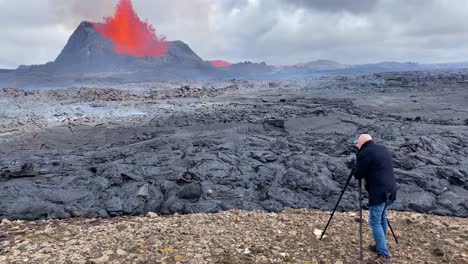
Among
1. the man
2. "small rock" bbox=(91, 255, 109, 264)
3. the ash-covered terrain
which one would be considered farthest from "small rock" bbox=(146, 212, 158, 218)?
the man

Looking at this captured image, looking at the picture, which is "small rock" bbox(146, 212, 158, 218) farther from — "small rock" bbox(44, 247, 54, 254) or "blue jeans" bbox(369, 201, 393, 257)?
"blue jeans" bbox(369, 201, 393, 257)

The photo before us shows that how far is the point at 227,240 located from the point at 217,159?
14.5ft

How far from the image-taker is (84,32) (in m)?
106

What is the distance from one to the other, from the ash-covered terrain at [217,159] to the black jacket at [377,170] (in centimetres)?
310

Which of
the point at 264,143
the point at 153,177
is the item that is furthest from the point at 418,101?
the point at 153,177

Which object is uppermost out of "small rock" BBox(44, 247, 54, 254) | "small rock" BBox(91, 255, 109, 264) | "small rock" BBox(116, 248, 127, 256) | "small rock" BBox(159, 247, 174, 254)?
"small rock" BBox(44, 247, 54, 254)

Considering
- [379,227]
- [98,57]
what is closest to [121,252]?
[379,227]

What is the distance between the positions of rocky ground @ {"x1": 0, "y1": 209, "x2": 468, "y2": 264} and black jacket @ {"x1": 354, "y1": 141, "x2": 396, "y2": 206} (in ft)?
3.34

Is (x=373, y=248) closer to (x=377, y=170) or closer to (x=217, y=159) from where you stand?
(x=377, y=170)

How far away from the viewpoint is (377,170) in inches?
201

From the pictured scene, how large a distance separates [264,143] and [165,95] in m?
17.5

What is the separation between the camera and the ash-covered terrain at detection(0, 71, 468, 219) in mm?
8359

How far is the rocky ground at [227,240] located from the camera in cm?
550

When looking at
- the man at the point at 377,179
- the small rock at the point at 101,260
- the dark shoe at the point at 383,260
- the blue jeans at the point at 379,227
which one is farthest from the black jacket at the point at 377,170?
the small rock at the point at 101,260
